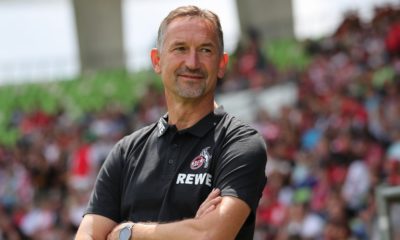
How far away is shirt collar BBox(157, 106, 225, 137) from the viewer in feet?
14.9

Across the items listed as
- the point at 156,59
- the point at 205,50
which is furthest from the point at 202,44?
the point at 156,59

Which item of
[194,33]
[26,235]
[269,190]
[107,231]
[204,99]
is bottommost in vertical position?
[26,235]

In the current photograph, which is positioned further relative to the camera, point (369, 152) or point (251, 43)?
point (251, 43)

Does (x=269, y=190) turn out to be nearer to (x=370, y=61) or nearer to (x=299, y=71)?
(x=370, y=61)

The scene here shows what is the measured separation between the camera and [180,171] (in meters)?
4.43

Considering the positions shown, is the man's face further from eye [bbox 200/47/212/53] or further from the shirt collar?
the shirt collar

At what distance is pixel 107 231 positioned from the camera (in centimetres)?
460

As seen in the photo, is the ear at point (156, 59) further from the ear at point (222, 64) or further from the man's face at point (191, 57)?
the ear at point (222, 64)

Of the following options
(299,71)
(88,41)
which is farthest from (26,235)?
(88,41)

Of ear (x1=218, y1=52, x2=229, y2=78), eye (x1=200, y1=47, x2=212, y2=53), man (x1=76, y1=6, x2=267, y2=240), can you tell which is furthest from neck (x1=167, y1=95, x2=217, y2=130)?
eye (x1=200, y1=47, x2=212, y2=53)

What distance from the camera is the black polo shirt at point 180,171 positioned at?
14.3ft

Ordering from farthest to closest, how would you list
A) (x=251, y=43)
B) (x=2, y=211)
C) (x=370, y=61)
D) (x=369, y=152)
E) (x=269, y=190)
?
(x=251, y=43), (x=2, y=211), (x=370, y=61), (x=269, y=190), (x=369, y=152)

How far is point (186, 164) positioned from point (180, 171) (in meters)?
0.04

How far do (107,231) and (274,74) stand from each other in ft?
43.0
